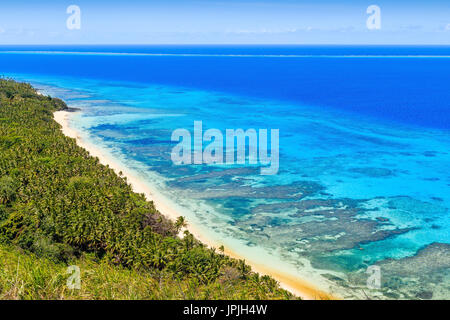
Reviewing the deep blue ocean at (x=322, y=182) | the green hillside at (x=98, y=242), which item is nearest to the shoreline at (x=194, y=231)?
the deep blue ocean at (x=322, y=182)

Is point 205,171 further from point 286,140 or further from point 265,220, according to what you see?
point 286,140

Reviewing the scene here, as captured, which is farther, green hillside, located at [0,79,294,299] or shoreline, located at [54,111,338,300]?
shoreline, located at [54,111,338,300]

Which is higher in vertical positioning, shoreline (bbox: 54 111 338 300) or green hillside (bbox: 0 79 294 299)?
green hillside (bbox: 0 79 294 299)

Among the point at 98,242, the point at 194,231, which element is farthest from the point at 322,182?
the point at 98,242

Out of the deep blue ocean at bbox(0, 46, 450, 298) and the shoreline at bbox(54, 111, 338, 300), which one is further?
the deep blue ocean at bbox(0, 46, 450, 298)

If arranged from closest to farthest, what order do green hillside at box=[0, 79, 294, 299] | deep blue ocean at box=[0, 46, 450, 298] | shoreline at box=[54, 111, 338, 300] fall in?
green hillside at box=[0, 79, 294, 299] → shoreline at box=[54, 111, 338, 300] → deep blue ocean at box=[0, 46, 450, 298]

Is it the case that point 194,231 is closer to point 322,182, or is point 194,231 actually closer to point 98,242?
point 98,242

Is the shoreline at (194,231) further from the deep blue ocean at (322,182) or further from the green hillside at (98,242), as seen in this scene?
the green hillside at (98,242)

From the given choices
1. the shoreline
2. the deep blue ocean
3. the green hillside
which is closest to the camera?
the green hillside

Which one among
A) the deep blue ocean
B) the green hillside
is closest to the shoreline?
the deep blue ocean

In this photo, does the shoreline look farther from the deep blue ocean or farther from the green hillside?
the green hillside
